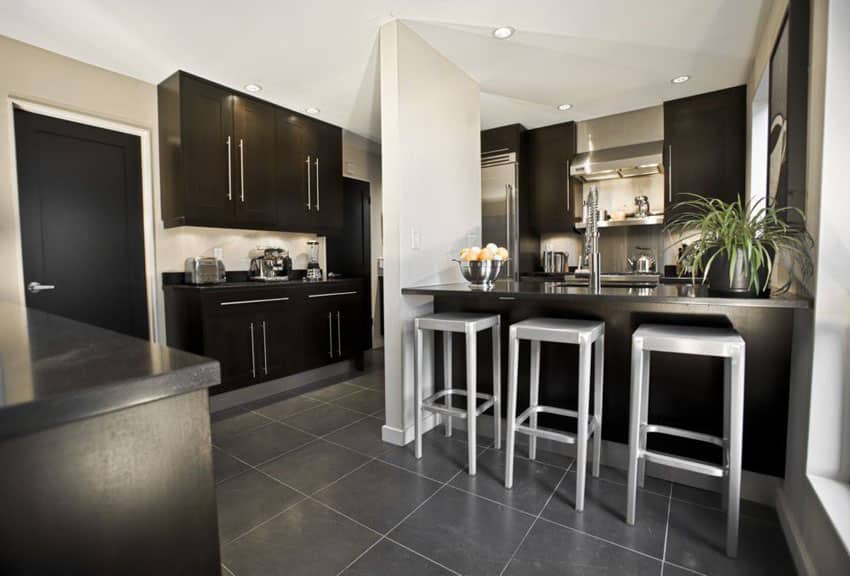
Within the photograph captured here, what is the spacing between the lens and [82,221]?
298 centimetres

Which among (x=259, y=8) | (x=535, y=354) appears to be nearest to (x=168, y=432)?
(x=535, y=354)

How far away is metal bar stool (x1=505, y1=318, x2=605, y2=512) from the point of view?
1827 mm

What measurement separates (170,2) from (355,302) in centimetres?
273

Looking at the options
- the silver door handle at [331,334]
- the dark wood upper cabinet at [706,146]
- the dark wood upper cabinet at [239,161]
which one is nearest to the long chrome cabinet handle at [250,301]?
the silver door handle at [331,334]

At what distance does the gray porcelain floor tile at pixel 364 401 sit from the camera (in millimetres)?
3195

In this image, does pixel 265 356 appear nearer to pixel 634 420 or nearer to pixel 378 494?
pixel 378 494

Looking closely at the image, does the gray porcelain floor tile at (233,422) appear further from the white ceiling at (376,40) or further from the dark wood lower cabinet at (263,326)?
the white ceiling at (376,40)

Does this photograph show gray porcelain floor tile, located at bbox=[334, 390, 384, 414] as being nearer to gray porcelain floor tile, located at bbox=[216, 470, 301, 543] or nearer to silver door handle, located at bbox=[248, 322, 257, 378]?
silver door handle, located at bbox=[248, 322, 257, 378]

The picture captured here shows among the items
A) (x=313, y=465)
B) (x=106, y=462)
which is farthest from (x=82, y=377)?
(x=313, y=465)

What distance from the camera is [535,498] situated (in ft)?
6.32

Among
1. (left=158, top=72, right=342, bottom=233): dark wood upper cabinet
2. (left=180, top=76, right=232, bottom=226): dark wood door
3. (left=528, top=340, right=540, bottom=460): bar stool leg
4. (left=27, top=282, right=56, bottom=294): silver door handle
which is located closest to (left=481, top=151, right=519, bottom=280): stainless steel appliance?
(left=158, top=72, right=342, bottom=233): dark wood upper cabinet

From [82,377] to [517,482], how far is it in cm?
195

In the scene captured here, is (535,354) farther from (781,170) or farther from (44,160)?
(44,160)

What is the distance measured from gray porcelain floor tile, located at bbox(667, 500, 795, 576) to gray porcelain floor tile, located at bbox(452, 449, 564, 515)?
52cm
